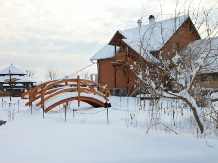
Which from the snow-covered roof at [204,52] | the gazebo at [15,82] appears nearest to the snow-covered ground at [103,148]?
the snow-covered roof at [204,52]

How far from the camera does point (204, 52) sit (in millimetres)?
4383

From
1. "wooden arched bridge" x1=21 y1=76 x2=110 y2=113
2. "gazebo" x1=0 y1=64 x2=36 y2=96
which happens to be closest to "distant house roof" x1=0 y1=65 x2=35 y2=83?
"gazebo" x1=0 y1=64 x2=36 y2=96

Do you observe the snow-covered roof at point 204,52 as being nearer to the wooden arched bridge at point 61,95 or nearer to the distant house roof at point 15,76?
the wooden arched bridge at point 61,95

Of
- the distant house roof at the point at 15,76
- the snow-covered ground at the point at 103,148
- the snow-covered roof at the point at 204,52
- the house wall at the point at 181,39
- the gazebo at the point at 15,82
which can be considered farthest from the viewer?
the distant house roof at the point at 15,76

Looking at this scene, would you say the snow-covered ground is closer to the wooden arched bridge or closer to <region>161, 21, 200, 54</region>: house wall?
<region>161, 21, 200, 54</region>: house wall

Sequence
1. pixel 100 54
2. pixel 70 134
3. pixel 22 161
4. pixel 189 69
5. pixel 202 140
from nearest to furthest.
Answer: pixel 22 161 < pixel 202 140 < pixel 189 69 < pixel 70 134 < pixel 100 54

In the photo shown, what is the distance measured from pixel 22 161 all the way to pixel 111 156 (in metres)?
1.13

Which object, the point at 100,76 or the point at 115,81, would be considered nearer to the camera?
the point at 115,81

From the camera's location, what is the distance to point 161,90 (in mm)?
4855

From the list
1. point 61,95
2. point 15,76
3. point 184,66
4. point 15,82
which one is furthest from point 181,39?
point 15,76

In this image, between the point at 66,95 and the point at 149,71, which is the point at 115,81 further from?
the point at 149,71

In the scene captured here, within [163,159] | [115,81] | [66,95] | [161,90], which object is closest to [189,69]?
[161,90]

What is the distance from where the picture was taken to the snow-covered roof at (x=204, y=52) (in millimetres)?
4327

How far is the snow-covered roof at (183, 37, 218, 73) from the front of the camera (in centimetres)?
433
